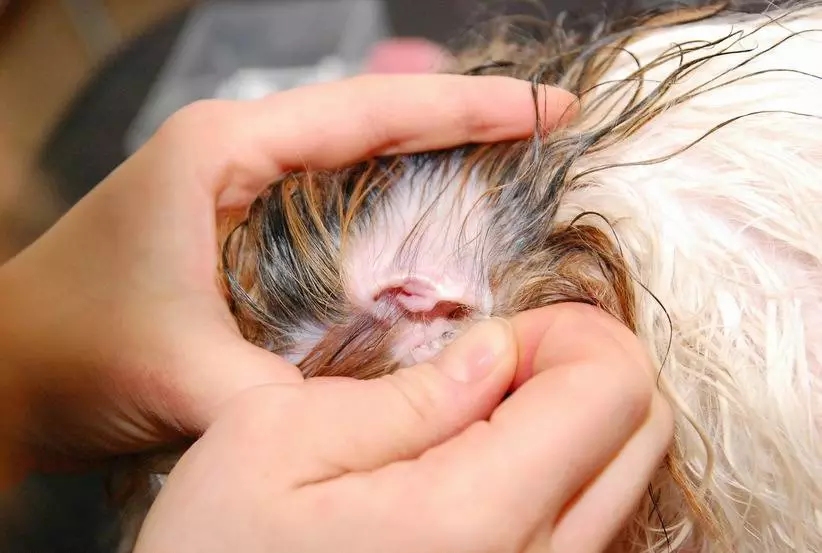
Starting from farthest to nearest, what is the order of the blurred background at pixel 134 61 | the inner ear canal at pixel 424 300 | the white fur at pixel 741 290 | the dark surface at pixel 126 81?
1. the dark surface at pixel 126 81
2. the blurred background at pixel 134 61
3. the inner ear canal at pixel 424 300
4. the white fur at pixel 741 290

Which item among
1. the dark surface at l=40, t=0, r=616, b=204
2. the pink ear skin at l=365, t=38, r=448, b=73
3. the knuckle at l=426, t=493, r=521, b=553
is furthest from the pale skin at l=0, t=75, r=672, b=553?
the pink ear skin at l=365, t=38, r=448, b=73

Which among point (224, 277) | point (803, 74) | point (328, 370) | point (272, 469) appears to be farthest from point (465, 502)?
point (803, 74)

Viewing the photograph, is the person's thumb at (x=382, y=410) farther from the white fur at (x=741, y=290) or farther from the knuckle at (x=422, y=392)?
the white fur at (x=741, y=290)

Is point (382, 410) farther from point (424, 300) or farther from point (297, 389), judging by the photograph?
point (424, 300)

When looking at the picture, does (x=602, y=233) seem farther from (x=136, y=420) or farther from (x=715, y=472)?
(x=136, y=420)

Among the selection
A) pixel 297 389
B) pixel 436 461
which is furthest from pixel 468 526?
pixel 297 389

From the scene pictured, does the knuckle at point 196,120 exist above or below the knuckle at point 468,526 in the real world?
above

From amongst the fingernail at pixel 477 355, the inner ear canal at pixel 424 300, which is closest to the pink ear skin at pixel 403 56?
the inner ear canal at pixel 424 300
